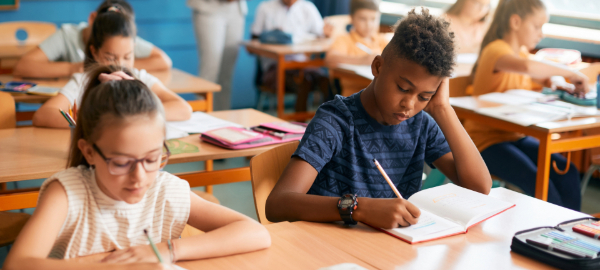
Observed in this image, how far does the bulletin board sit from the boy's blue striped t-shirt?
13.5ft

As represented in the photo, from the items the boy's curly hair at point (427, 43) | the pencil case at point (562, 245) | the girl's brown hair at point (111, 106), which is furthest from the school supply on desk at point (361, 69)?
the girl's brown hair at point (111, 106)

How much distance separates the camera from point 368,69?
11.4 feet

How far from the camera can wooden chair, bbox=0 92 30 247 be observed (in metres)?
1.65

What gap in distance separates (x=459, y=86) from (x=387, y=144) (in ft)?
5.28

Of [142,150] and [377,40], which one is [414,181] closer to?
[142,150]

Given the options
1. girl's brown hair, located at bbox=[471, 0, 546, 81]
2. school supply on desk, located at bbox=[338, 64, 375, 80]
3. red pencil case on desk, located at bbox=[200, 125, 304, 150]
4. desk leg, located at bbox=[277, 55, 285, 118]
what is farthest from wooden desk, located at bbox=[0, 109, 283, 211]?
desk leg, located at bbox=[277, 55, 285, 118]

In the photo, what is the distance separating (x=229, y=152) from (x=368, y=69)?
1.89 metres

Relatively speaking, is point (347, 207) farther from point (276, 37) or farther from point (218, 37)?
point (218, 37)

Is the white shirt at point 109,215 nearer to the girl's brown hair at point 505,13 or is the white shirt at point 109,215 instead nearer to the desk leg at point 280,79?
the girl's brown hair at point 505,13

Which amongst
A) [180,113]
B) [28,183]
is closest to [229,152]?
[180,113]

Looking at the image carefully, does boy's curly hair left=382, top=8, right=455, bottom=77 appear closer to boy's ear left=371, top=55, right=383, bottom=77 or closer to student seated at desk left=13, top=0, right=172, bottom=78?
boy's ear left=371, top=55, right=383, bottom=77

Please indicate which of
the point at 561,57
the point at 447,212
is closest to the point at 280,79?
the point at 561,57

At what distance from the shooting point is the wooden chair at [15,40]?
3.30 m

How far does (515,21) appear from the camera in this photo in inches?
102
